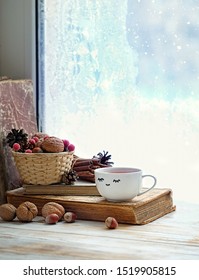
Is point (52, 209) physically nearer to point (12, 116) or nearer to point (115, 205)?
point (115, 205)

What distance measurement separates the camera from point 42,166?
5.19 feet

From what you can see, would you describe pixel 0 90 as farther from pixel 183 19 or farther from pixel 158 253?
pixel 158 253

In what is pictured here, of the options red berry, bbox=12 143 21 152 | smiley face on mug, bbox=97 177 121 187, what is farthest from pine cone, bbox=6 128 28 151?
smiley face on mug, bbox=97 177 121 187

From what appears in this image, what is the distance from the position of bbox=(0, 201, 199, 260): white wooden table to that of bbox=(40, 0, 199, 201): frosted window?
0.27 m

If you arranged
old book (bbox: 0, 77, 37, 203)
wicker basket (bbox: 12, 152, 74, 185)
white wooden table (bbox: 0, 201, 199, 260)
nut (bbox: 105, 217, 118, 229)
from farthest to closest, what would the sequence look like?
old book (bbox: 0, 77, 37, 203) → wicker basket (bbox: 12, 152, 74, 185) → nut (bbox: 105, 217, 118, 229) → white wooden table (bbox: 0, 201, 199, 260)

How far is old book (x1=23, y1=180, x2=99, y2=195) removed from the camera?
1.59 meters

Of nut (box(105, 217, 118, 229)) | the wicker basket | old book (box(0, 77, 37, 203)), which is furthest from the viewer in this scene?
old book (box(0, 77, 37, 203))

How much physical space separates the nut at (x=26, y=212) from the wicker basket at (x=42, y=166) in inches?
3.3

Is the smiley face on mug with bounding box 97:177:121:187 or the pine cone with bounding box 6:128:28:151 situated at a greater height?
the pine cone with bounding box 6:128:28:151

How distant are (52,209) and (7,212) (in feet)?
0.36

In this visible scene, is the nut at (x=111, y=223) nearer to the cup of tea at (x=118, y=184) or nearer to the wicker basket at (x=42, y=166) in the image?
the cup of tea at (x=118, y=184)

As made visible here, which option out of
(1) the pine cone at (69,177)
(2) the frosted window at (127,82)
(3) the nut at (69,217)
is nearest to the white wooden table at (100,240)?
(3) the nut at (69,217)

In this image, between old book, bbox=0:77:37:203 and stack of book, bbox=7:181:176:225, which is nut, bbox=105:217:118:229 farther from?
old book, bbox=0:77:37:203
